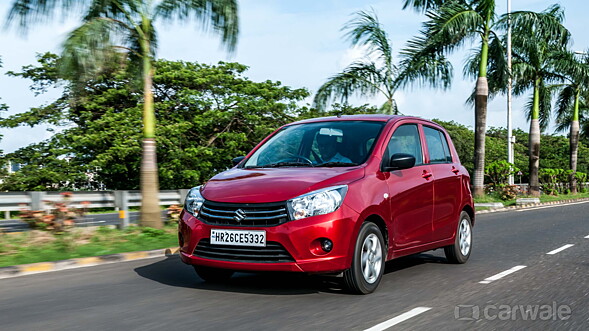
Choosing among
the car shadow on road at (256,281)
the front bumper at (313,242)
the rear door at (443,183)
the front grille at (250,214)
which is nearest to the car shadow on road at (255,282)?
the car shadow on road at (256,281)

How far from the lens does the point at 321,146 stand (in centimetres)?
718

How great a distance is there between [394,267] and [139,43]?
7607 millimetres

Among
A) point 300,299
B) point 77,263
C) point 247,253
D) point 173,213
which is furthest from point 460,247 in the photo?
point 173,213

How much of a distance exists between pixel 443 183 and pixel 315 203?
2.70m

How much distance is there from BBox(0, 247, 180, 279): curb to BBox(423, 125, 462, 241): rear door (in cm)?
413

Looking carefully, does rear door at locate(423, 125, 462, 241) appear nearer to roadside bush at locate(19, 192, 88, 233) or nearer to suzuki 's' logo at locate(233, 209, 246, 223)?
suzuki 's' logo at locate(233, 209, 246, 223)

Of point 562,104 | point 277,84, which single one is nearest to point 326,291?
point 277,84

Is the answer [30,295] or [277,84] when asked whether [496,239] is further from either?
[277,84]

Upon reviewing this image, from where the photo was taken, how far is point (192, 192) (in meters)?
6.68

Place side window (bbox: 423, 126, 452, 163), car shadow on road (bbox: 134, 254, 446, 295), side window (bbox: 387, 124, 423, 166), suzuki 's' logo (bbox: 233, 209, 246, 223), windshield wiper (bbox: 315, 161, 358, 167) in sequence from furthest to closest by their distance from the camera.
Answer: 1. side window (bbox: 423, 126, 452, 163)
2. side window (bbox: 387, 124, 423, 166)
3. windshield wiper (bbox: 315, 161, 358, 167)
4. car shadow on road (bbox: 134, 254, 446, 295)
5. suzuki 's' logo (bbox: 233, 209, 246, 223)

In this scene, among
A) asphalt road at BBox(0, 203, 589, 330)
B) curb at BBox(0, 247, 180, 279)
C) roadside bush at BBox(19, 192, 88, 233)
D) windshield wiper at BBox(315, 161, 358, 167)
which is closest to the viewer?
asphalt road at BBox(0, 203, 589, 330)

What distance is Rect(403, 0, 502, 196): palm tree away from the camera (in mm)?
22875

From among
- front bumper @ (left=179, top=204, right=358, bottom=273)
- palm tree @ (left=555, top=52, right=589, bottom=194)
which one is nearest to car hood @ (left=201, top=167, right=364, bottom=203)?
front bumper @ (left=179, top=204, right=358, bottom=273)

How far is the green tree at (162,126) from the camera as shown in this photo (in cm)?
3181
